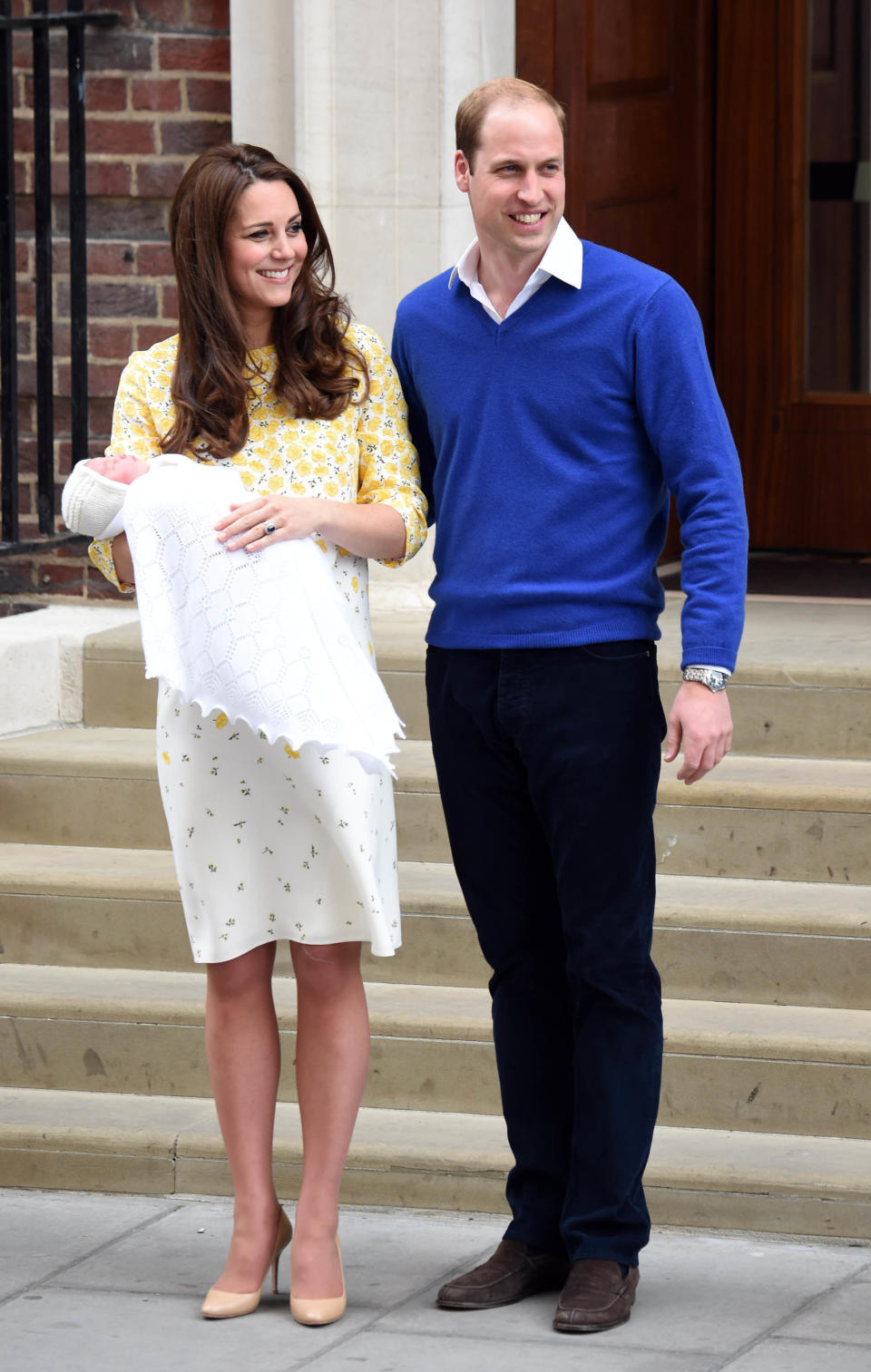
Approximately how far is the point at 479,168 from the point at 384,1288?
1833 millimetres

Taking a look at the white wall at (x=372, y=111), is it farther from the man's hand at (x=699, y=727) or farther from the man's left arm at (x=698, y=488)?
the man's hand at (x=699, y=727)

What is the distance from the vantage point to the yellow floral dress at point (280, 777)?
3318 millimetres

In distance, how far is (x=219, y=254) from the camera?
3271 mm

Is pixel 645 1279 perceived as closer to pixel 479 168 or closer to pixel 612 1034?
pixel 612 1034

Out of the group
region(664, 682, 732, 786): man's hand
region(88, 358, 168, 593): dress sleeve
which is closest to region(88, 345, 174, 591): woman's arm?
region(88, 358, 168, 593): dress sleeve

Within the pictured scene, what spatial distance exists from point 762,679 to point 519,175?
1880 mm

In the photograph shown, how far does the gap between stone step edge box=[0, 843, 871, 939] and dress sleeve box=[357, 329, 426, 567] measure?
4.01 ft

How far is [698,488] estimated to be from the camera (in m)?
3.20

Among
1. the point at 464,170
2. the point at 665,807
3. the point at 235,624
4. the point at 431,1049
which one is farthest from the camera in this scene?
the point at 665,807

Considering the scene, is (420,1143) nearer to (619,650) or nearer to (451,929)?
(451,929)

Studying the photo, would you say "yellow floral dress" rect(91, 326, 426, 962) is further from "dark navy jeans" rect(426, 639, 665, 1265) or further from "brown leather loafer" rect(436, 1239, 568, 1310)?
"brown leather loafer" rect(436, 1239, 568, 1310)

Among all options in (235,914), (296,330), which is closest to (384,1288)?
(235,914)

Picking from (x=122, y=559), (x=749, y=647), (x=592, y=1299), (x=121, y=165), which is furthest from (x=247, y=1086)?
(x=121, y=165)

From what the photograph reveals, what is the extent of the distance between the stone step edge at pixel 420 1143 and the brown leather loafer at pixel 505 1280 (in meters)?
0.38
